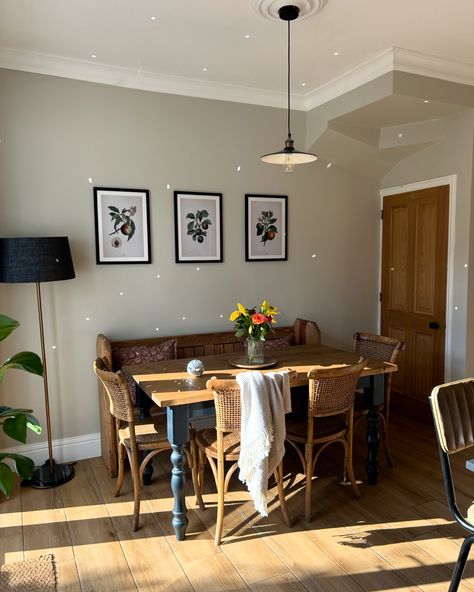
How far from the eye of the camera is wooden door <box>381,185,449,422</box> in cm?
403

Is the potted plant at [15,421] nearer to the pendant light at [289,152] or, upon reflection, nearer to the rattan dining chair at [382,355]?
the pendant light at [289,152]

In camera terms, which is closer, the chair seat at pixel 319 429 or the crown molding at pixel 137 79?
the chair seat at pixel 319 429

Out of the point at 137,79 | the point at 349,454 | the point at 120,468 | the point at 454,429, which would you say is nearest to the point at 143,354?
the point at 120,468

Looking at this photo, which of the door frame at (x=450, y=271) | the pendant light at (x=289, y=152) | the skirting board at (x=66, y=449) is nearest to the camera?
the pendant light at (x=289, y=152)

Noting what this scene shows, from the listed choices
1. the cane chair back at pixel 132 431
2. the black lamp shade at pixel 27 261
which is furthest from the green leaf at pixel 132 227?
the cane chair back at pixel 132 431

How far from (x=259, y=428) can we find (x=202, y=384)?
450mm

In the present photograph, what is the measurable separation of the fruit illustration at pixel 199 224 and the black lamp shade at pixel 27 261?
3.84 feet

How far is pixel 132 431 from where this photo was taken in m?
2.62

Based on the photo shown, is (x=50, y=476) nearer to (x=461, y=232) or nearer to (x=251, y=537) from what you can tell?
(x=251, y=537)

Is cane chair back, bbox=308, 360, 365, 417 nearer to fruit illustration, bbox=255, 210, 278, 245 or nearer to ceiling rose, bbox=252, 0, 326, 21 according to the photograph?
fruit illustration, bbox=255, 210, 278, 245

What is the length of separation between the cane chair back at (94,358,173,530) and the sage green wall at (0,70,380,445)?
2.54ft

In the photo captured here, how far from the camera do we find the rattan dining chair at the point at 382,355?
10.6 feet

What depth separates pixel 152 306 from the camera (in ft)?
12.1

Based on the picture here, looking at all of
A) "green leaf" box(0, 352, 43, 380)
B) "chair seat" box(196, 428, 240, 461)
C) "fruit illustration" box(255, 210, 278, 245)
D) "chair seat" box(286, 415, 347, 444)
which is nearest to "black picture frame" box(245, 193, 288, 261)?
"fruit illustration" box(255, 210, 278, 245)
